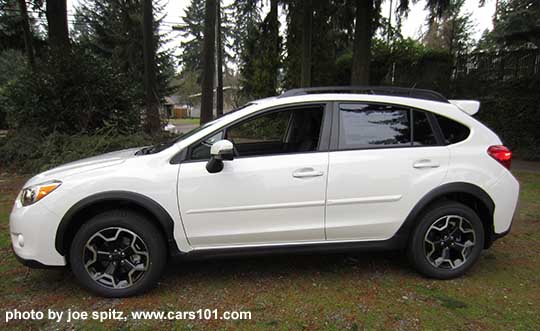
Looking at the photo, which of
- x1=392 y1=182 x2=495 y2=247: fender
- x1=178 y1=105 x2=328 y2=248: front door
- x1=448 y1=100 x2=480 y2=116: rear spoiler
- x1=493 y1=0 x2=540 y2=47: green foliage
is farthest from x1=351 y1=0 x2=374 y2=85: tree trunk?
x1=178 y1=105 x2=328 y2=248: front door

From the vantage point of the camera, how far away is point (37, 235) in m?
2.80

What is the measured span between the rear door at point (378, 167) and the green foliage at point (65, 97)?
769cm

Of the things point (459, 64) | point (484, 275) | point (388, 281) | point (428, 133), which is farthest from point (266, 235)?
point (459, 64)

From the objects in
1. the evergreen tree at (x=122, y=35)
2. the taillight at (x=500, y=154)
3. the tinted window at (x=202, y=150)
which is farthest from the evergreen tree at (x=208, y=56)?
the taillight at (x=500, y=154)

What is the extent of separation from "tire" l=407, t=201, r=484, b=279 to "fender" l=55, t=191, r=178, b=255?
216 cm

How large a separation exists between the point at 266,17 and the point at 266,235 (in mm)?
12206

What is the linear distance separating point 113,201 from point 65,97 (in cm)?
747

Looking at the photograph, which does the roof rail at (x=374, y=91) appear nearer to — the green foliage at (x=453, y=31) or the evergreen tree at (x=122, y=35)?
the green foliage at (x=453, y=31)

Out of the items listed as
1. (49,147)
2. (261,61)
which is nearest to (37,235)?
(49,147)

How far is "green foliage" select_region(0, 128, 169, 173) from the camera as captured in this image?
26.0 feet

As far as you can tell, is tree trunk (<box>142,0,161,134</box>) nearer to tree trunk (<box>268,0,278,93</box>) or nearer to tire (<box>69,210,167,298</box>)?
tree trunk (<box>268,0,278,93</box>)

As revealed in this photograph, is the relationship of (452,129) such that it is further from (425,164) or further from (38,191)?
(38,191)

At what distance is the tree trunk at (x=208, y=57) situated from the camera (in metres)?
13.9

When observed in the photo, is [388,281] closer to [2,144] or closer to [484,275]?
[484,275]
